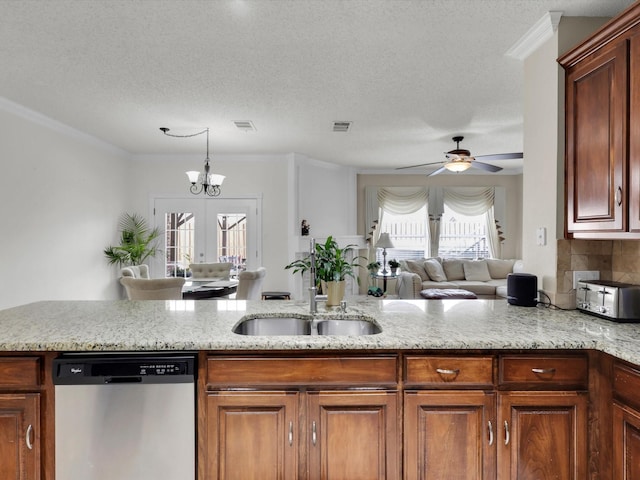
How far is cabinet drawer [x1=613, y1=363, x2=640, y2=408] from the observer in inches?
55.1

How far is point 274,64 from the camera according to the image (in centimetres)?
285

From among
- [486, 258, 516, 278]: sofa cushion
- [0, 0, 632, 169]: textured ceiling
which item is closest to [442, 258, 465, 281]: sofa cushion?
[486, 258, 516, 278]: sofa cushion

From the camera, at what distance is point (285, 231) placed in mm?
6211

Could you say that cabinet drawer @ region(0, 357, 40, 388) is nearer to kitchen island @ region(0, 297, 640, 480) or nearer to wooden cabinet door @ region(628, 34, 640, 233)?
kitchen island @ region(0, 297, 640, 480)

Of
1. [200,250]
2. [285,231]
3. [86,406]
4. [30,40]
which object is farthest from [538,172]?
[200,250]

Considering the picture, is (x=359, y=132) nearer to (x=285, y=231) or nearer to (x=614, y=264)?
(x=285, y=231)

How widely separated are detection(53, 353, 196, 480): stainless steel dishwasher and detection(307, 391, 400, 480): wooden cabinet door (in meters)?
0.51

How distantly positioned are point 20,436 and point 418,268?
588 centimetres

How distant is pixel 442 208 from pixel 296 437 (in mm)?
6432

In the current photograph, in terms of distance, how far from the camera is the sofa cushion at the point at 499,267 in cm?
682

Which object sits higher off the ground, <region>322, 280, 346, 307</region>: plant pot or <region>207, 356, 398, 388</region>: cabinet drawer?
<region>322, 280, 346, 307</region>: plant pot

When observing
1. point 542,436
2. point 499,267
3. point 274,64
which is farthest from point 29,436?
point 499,267

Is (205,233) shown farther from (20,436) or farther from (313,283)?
(20,436)

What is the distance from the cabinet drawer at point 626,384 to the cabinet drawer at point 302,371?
852 millimetres
